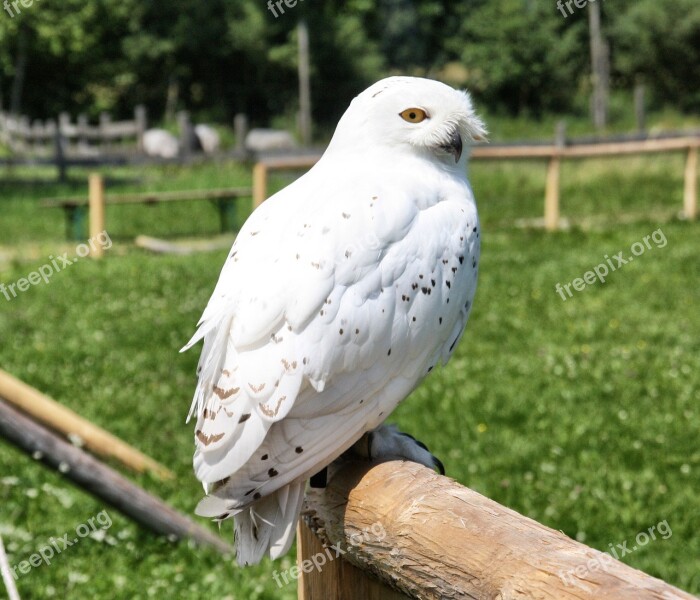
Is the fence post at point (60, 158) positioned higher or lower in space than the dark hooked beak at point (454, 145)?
lower

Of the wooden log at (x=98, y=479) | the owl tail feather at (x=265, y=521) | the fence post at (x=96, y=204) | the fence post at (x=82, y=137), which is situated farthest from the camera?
the fence post at (x=82, y=137)

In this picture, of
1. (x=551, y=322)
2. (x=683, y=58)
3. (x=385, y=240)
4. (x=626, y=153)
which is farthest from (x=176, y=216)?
(x=683, y=58)

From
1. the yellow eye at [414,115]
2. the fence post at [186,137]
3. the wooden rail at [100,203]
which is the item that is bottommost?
the fence post at [186,137]

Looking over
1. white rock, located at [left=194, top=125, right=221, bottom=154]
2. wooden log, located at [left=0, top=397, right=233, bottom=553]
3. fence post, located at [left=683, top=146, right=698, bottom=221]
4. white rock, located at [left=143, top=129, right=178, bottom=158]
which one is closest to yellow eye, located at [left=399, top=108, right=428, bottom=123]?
wooden log, located at [left=0, top=397, right=233, bottom=553]

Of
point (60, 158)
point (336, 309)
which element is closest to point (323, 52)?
point (60, 158)

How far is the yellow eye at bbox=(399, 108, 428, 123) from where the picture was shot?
2086mm

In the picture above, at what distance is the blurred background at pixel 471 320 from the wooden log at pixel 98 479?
112mm

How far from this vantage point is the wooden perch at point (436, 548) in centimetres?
121

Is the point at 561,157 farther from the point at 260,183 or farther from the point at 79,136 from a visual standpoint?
the point at 79,136

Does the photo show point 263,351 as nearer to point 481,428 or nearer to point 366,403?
point 366,403

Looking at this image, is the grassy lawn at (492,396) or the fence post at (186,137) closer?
the grassy lawn at (492,396)

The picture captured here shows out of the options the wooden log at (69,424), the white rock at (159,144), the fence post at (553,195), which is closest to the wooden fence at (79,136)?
the white rock at (159,144)

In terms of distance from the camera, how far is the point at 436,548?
1.45m

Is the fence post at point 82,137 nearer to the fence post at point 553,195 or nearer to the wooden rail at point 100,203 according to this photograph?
the wooden rail at point 100,203
